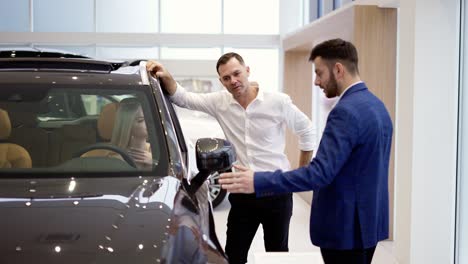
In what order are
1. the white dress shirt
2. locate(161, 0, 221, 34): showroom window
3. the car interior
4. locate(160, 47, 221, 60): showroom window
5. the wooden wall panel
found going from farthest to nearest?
locate(161, 0, 221, 34): showroom window
locate(160, 47, 221, 60): showroom window
the wooden wall panel
the white dress shirt
the car interior

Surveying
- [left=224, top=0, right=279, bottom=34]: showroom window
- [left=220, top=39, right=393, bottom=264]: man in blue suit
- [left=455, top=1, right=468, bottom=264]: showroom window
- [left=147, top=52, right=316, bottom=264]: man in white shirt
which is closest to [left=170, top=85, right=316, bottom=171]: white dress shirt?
[left=147, top=52, right=316, bottom=264]: man in white shirt

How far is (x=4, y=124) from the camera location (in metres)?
2.91

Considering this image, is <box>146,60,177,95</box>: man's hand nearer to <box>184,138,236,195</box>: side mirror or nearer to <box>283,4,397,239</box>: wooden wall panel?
<box>184,138,236,195</box>: side mirror

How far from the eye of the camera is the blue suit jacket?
2541 millimetres

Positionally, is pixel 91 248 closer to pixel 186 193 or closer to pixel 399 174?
pixel 186 193

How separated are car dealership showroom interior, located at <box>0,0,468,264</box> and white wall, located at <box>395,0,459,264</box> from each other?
0.04ft

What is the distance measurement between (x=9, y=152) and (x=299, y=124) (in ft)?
5.88

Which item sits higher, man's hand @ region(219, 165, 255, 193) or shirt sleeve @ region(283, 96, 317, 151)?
shirt sleeve @ region(283, 96, 317, 151)

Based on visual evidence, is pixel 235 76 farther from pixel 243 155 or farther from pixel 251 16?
pixel 251 16

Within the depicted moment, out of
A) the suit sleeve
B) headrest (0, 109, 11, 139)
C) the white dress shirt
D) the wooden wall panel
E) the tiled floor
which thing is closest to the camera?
the suit sleeve

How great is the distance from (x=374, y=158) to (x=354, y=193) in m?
0.15

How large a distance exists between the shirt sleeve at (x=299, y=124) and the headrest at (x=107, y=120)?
1.20m

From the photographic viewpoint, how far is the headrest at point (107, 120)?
2.98 metres

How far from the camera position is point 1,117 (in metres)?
2.90
